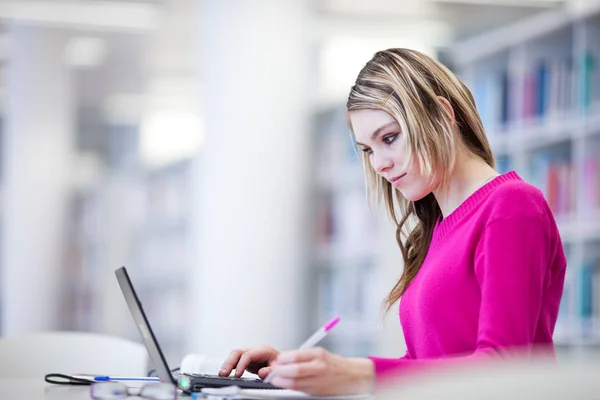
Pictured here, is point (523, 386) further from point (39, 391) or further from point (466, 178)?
point (39, 391)

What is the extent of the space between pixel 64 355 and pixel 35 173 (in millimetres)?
5265

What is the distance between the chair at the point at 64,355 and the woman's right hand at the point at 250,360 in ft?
2.29

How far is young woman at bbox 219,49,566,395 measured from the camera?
48.4 inches

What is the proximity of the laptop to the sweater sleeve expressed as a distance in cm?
26

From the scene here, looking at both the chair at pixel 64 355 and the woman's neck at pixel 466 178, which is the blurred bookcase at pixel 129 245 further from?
the woman's neck at pixel 466 178

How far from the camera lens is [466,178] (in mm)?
1505

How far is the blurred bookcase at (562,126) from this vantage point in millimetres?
3750

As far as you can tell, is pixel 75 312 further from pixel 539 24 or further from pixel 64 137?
pixel 539 24

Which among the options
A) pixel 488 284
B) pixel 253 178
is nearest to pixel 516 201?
pixel 488 284

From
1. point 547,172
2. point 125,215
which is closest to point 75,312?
point 125,215

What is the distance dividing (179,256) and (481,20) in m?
3.48

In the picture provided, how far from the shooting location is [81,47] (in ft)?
24.1

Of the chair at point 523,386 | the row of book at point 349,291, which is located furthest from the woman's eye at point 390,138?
→ the row of book at point 349,291

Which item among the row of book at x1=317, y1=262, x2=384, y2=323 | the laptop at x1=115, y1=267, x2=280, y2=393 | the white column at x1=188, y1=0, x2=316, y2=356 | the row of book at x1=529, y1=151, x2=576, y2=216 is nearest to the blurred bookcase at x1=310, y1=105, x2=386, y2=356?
the row of book at x1=317, y1=262, x2=384, y2=323
